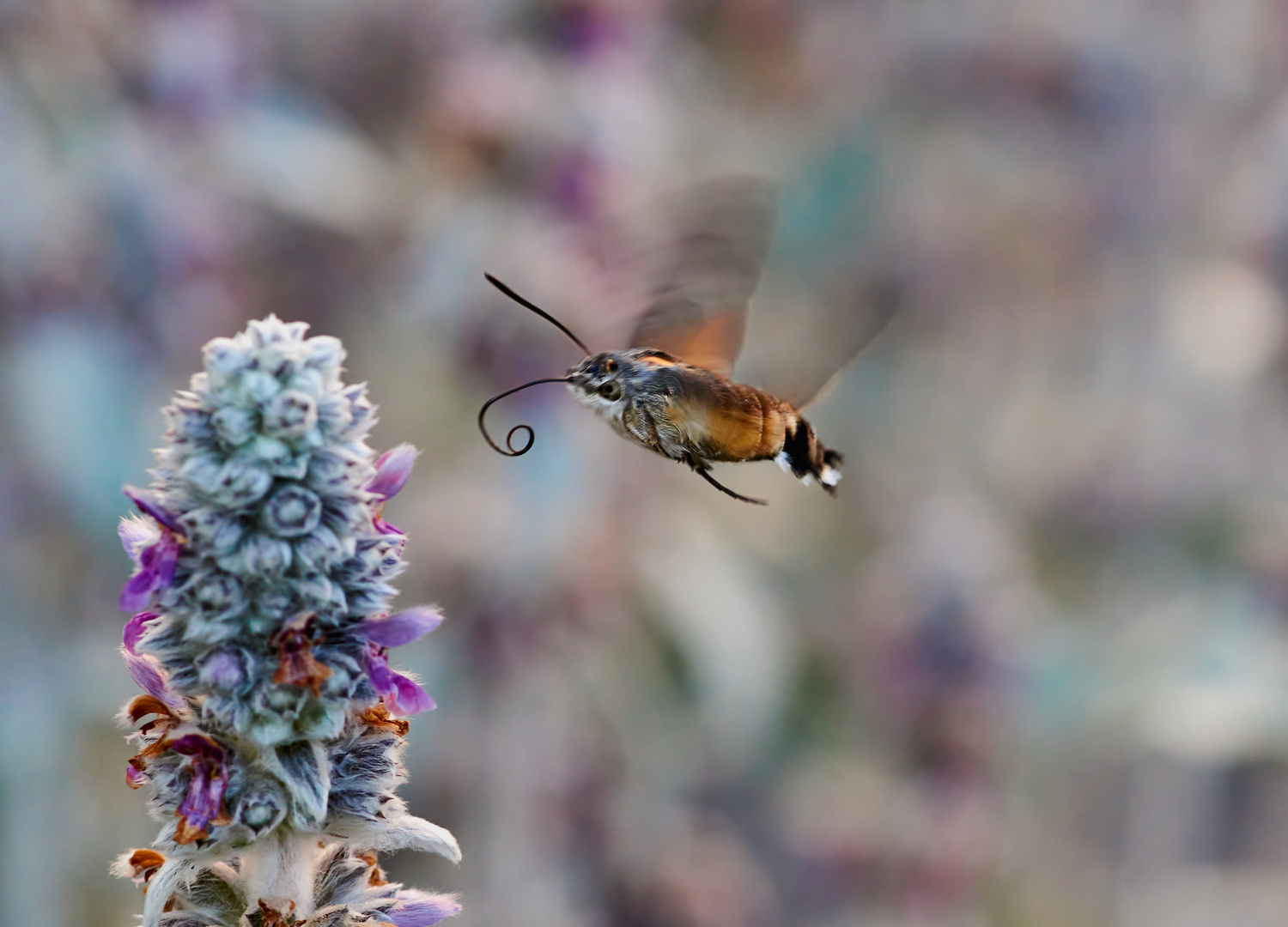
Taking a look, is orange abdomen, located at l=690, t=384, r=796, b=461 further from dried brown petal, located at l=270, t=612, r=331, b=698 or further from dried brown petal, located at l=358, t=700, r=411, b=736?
dried brown petal, located at l=270, t=612, r=331, b=698

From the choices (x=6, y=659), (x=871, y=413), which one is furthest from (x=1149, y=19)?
(x=6, y=659)

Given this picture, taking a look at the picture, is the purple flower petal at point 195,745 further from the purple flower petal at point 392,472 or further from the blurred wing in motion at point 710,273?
the blurred wing in motion at point 710,273

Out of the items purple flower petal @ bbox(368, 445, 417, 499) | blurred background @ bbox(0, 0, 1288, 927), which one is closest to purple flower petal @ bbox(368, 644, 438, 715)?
purple flower petal @ bbox(368, 445, 417, 499)

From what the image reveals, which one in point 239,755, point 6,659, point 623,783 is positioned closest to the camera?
point 239,755

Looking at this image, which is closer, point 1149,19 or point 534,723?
point 534,723

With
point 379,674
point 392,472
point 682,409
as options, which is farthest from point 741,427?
point 379,674

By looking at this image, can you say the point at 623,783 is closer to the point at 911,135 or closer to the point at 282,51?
the point at 911,135
